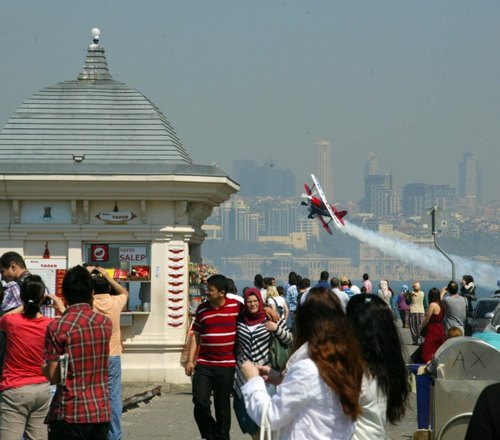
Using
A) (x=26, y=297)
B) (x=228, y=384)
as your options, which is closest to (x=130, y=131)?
(x=228, y=384)

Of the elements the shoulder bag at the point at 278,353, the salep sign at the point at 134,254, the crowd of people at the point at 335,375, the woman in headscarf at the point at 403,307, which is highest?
the salep sign at the point at 134,254

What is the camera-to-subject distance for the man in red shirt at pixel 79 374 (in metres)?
8.15

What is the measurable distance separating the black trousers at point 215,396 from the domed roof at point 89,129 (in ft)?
32.8

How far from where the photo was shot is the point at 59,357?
26.7 ft

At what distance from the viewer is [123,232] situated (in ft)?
Result: 67.3

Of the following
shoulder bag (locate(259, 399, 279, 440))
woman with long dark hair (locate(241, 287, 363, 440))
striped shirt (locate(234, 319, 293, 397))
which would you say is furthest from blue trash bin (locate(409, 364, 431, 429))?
shoulder bag (locate(259, 399, 279, 440))

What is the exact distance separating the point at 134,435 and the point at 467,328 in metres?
9.30

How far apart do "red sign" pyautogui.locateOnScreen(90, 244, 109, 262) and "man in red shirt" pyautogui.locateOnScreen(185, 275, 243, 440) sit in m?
8.33

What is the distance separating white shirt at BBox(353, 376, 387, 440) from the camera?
6.79 meters

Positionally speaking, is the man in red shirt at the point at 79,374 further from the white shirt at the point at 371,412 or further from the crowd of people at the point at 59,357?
the white shirt at the point at 371,412

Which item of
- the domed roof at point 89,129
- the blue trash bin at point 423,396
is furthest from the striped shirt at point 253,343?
the domed roof at point 89,129

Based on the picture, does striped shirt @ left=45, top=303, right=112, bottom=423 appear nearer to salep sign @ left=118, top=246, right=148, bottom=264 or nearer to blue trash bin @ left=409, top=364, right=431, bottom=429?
blue trash bin @ left=409, top=364, right=431, bottom=429

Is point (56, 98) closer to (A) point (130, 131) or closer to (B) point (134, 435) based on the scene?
(A) point (130, 131)

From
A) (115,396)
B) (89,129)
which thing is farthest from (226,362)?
(89,129)
